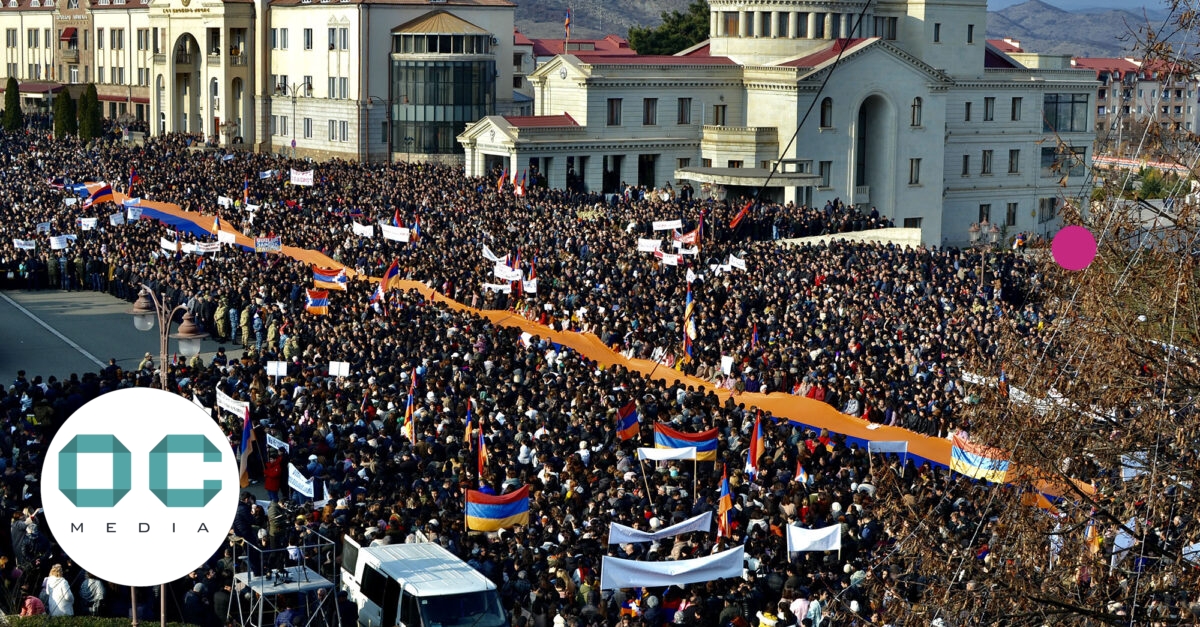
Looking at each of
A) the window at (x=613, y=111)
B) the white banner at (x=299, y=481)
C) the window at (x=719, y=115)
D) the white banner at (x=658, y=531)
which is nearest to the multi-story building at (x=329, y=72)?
the window at (x=613, y=111)

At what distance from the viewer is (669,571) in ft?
57.6

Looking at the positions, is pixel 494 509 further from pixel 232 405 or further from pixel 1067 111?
pixel 1067 111

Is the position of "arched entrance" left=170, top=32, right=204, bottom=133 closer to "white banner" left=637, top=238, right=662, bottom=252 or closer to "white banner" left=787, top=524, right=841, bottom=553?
"white banner" left=637, top=238, right=662, bottom=252

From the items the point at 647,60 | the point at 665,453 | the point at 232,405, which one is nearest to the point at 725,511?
the point at 665,453

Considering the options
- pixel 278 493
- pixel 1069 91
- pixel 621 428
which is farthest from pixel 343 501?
pixel 1069 91

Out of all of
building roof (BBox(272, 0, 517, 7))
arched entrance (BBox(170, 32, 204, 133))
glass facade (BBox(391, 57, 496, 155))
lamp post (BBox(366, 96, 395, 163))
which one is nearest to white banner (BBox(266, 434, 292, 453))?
glass facade (BBox(391, 57, 496, 155))

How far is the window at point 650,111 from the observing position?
6475cm

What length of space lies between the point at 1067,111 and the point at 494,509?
6084 centimetres

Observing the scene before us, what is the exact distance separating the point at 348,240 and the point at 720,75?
25.2 metres

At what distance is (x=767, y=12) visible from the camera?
6706 cm

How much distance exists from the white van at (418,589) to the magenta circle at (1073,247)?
309 inches

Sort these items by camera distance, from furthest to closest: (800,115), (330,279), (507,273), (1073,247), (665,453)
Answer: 1. (800,115)
2. (330,279)
3. (507,273)
4. (665,453)
5. (1073,247)

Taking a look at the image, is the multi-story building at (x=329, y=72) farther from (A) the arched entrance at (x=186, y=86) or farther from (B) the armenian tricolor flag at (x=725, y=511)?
(B) the armenian tricolor flag at (x=725, y=511)

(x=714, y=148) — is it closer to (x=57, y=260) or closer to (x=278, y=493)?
(x=57, y=260)
